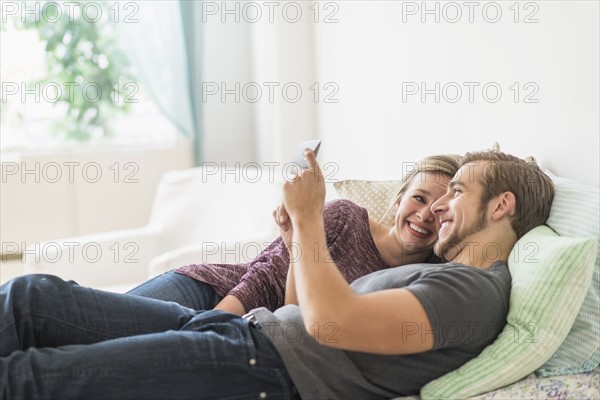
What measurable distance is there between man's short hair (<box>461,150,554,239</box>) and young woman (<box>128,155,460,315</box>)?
0.22m

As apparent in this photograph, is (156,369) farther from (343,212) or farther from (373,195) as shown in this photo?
(373,195)

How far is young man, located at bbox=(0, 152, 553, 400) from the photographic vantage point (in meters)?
1.36

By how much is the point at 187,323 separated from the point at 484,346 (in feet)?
2.16

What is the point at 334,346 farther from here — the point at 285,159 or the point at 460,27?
the point at 285,159

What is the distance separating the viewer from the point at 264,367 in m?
1.45

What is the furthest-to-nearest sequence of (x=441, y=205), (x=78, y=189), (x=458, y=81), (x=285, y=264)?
(x=78, y=189) < (x=458, y=81) < (x=285, y=264) < (x=441, y=205)

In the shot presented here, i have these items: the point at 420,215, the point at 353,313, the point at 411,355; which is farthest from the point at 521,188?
the point at 353,313

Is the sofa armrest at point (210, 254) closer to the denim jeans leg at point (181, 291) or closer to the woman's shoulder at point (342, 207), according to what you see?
the denim jeans leg at point (181, 291)

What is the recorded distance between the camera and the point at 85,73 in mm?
3902

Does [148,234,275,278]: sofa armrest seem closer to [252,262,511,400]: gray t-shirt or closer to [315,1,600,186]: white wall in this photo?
[315,1,600,186]: white wall

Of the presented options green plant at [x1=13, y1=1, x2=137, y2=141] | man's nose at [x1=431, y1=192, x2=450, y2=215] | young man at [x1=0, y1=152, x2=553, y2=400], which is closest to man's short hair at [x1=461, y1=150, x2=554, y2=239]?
young man at [x1=0, y1=152, x2=553, y2=400]

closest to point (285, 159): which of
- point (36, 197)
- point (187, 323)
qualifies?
point (36, 197)

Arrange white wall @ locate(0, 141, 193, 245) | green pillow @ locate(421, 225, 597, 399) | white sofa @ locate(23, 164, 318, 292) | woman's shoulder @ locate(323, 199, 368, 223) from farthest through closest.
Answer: white wall @ locate(0, 141, 193, 245) < white sofa @ locate(23, 164, 318, 292) < woman's shoulder @ locate(323, 199, 368, 223) < green pillow @ locate(421, 225, 597, 399)

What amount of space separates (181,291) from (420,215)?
685 mm
